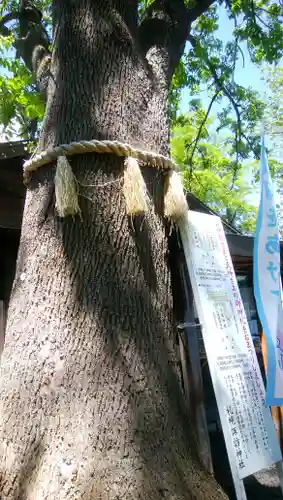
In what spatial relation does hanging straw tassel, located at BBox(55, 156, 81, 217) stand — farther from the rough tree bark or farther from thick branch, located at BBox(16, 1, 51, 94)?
thick branch, located at BBox(16, 1, 51, 94)

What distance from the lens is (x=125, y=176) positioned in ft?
7.97

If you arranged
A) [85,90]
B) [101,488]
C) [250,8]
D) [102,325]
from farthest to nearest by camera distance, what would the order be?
[250,8]
[85,90]
[102,325]
[101,488]

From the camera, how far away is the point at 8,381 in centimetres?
221

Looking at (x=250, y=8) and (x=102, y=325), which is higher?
(x=250, y=8)

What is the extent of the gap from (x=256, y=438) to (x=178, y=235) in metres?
1.33

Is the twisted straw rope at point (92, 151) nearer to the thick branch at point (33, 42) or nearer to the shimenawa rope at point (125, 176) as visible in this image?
the shimenawa rope at point (125, 176)

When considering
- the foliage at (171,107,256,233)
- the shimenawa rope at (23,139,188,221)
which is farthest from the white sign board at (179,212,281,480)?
the foliage at (171,107,256,233)

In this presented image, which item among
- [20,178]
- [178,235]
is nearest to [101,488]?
[178,235]

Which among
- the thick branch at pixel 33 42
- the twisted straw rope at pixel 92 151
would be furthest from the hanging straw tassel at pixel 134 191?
the thick branch at pixel 33 42

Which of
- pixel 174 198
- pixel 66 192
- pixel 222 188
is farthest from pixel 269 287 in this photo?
pixel 222 188

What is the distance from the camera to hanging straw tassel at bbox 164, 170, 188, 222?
2662 mm

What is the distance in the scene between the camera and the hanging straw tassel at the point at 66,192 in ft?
7.55

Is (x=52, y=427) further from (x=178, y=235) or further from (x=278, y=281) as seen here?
(x=278, y=281)

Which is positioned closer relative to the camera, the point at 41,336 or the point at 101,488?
the point at 101,488
